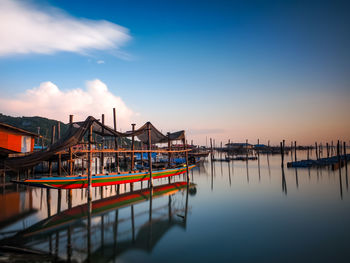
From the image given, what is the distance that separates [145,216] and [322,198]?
1503 centimetres

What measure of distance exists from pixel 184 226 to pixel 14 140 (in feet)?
50.3

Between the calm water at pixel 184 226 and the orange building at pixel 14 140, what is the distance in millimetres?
3907

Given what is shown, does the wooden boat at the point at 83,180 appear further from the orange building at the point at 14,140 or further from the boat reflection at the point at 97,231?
the orange building at the point at 14,140

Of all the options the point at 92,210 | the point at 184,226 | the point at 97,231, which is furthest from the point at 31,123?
the point at 184,226

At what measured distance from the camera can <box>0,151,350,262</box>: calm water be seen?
8.51m

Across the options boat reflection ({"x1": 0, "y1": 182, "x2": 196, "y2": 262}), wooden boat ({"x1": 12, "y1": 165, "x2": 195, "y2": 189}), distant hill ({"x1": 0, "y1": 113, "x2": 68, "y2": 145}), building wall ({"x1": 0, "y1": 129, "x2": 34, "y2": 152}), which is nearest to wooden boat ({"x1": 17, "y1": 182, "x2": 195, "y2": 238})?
boat reflection ({"x1": 0, "y1": 182, "x2": 196, "y2": 262})

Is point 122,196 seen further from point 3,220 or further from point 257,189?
point 257,189

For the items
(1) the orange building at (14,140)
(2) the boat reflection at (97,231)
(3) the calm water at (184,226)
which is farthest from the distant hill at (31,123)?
(2) the boat reflection at (97,231)

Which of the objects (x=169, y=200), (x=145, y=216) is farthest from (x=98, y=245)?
(x=169, y=200)

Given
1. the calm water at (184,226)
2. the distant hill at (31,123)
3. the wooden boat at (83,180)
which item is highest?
the distant hill at (31,123)

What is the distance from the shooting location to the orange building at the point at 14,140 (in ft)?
53.1

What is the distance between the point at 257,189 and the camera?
21.7m

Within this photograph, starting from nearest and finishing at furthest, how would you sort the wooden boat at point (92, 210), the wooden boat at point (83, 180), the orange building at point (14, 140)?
the wooden boat at point (92, 210), the wooden boat at point (83, 180), the orange building at point (14, 140)

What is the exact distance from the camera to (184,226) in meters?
11.7
